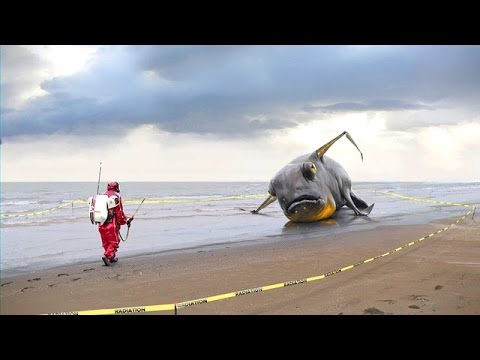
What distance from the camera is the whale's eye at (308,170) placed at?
41.3 feet

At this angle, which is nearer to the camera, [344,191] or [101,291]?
[101,291]

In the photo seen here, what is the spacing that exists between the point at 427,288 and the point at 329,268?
1.79m

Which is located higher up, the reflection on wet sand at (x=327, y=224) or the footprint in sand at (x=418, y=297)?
the footprint in sand at (x=418, y=297)

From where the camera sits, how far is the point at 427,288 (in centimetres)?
549

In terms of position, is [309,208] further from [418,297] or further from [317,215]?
[418,297]

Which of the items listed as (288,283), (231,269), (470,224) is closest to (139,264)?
(231,269)

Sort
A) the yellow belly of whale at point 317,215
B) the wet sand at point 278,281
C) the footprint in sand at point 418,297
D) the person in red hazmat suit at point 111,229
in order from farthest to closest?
1. the yellow belly of whale at point 317,215
2. the person in red hazmat suit at point 111,229
3. the footprint in sand at point 418,297
4. the wet sand at point 278,281

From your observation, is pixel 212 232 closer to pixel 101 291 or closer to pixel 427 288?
pixel 101 291

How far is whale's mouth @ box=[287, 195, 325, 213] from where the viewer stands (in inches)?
488

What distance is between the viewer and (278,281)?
6.25 meters

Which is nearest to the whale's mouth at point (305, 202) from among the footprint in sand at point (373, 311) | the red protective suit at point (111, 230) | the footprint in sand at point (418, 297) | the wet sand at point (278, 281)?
the wet sand at point (278, 281)

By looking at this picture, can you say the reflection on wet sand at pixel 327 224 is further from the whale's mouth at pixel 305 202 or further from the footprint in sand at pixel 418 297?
the footprint in sand at pixel 418 297

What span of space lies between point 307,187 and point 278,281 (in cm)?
657

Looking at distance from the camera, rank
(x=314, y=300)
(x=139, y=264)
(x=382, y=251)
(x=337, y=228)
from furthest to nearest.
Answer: (x=337, y=228) < (x=382, y=251) < (x=139, y=264) < (x=314, y=300)
